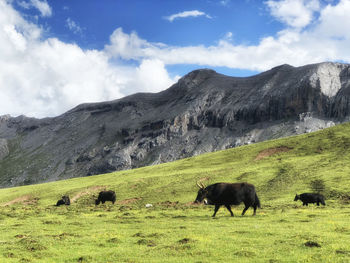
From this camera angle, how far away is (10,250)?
1709cm

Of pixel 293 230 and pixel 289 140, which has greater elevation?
pixel 289 140

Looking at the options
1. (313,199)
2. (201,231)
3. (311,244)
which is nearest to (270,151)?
(313,199)

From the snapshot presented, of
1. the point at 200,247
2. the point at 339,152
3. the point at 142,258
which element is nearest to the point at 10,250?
the point at 142,258

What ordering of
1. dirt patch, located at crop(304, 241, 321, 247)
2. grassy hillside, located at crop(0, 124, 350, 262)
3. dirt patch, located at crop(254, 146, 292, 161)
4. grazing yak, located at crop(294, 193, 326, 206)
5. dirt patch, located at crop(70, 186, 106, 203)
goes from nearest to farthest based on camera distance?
1. grassy hillside, located at crop(0, 124, 350, 262)
2. dirt patch, located at crop(304, 241, 321, 247)
3. grazing yak, located at crop(294, 193, 326, 206)
4. dirt patch, located at crop(70, 186, 106, 203)
5. dirt patch, located at crop(254, 146, 292, 161)

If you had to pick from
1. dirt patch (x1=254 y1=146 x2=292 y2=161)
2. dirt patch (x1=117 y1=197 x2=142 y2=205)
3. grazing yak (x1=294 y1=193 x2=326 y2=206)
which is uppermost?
dirt patch (x1=254 y1=146 x2=292 y2=161)

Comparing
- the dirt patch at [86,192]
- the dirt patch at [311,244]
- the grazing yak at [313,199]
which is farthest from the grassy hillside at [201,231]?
the dirt patch at [86,192]

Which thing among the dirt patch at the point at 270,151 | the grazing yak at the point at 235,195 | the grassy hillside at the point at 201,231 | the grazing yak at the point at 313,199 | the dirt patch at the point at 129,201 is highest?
the dirt patch at the point at 270,151

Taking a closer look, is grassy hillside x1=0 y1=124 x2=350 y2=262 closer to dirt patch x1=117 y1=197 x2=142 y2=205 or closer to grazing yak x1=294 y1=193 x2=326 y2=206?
dirt patch x1=117 y1=197 x2=142 y2=205

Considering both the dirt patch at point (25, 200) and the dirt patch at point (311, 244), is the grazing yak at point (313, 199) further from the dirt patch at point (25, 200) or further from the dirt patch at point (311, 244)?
the dirt patch at point (25, 200)

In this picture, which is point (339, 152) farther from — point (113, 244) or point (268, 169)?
point (113, 244)

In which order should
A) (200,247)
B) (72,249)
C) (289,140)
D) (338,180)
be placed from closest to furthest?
(200,247), (72,249), (338,180), (289,140)

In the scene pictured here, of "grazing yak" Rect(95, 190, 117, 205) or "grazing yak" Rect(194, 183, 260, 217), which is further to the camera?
"grazing yak" Rect(95, 190, 117, 205)

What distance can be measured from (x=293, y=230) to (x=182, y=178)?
39295mm

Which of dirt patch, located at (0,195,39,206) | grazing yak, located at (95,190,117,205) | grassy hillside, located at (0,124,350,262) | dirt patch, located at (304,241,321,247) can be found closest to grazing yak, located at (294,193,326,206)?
grassy hillside, located at (0,124,350,262)
